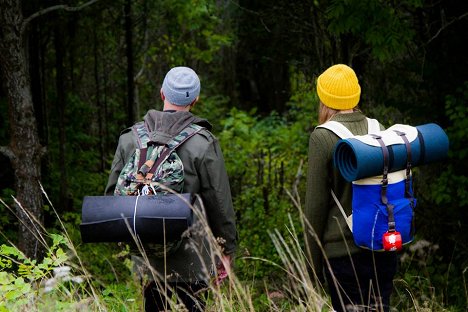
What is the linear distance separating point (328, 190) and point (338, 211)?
0.12 meters

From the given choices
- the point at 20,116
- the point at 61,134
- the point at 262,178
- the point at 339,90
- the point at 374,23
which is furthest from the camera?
the point at 61,134

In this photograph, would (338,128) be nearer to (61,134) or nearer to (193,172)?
(193,172)

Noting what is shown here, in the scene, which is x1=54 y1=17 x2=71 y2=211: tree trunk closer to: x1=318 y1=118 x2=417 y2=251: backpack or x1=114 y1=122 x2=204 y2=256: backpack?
x1=114 y1=122 x2=204 y2=256: backpack

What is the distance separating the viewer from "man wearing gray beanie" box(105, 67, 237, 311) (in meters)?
3.40

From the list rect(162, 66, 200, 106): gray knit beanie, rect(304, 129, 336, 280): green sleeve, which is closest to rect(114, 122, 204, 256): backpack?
rect(162, 66, 200, 106): gray knit beanie

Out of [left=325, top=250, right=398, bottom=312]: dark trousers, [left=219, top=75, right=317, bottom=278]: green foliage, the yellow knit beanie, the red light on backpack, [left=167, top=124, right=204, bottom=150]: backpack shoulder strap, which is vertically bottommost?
[left=219, top=75, right=317, bottom=278]: green foliage

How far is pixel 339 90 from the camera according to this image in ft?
11.4

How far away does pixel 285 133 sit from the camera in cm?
1394

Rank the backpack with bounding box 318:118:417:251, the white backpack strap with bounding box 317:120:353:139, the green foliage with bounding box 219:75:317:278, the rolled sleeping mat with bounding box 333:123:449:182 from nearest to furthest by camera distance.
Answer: the rolled sleeping mat with bounding box 333:123:449:182, the backpack with bounding box 318:118:417:251, the white backpack strap with bounding box 317:120:353:139, the green foliage with bounding box 219:75:317:278

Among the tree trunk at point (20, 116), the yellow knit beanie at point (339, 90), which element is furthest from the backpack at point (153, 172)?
the tree trunk at point (20, 116)

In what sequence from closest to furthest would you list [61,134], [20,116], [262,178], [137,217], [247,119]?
[137,217] → [20,116] → [262,178] → [61,134] → [247,119]

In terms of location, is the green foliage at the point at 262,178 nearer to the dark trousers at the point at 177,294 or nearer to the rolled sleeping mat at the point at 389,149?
the dark trousers at the point at 177,294

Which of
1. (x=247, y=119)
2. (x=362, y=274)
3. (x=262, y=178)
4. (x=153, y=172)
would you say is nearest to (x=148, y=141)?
(x=153, y=172)

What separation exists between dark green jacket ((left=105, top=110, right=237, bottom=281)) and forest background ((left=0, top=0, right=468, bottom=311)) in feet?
1.59
